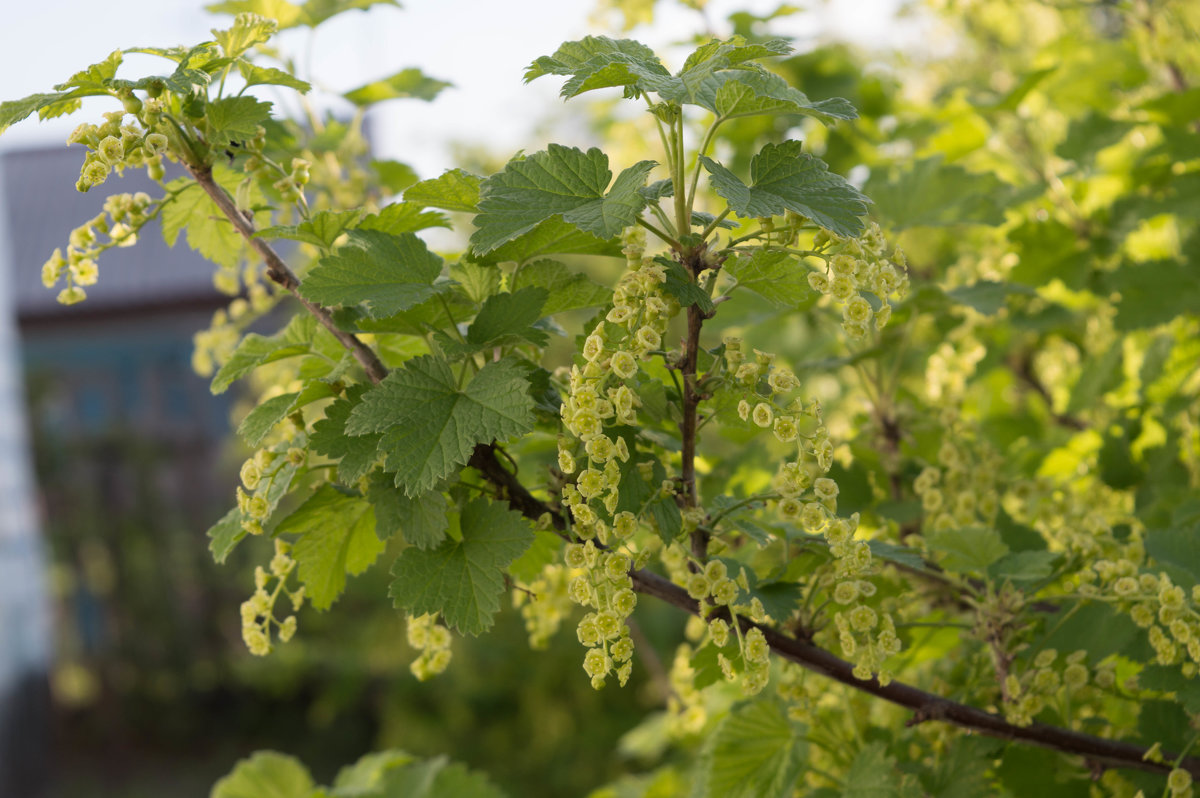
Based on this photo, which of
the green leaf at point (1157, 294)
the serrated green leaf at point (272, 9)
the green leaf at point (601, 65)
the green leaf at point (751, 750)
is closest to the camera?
the green leaf at point (601, 65)

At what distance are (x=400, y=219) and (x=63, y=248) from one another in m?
7.51

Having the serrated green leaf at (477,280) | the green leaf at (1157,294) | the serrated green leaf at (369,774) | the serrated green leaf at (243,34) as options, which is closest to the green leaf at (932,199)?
the green leaf at (1157,294)

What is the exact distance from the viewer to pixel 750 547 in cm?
96

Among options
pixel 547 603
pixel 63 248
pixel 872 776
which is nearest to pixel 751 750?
pixel 872 776

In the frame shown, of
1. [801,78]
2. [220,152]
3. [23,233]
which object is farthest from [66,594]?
[220,152]

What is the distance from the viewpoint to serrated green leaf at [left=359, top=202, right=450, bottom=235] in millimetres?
729

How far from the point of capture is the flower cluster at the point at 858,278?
0.59 m

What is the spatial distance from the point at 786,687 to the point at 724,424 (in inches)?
10.3

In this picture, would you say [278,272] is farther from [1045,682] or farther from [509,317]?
[1045,682]

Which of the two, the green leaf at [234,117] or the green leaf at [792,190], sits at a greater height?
the green leaf at [234,117]

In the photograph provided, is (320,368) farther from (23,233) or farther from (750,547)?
(23,233)

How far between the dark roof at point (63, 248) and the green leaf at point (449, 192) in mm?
7029

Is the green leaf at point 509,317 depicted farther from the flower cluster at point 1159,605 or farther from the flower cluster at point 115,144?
the flower cluster at point 1159,605

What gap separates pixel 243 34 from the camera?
759 mm
